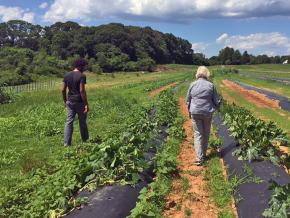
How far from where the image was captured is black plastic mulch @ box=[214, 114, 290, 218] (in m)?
7.00

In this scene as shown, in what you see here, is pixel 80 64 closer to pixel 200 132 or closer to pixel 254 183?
pixel 200 132

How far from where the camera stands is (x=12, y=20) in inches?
4707

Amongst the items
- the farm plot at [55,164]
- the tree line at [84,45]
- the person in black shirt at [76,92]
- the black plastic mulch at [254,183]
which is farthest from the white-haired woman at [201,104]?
the tree line at [84,45]

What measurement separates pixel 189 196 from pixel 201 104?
8.00 feet

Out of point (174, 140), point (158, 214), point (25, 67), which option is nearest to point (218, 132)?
point (174, 140)

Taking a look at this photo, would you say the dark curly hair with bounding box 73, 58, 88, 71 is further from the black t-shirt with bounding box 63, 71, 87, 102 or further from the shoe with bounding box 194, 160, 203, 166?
the shoe with bounding box 194, 160, 203, 166

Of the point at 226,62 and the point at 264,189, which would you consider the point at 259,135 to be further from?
the point at 226,62

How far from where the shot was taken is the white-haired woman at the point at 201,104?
10086 millimetres

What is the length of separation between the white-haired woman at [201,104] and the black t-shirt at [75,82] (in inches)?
99.7

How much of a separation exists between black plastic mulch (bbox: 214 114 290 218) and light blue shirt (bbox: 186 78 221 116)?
1.19 meters

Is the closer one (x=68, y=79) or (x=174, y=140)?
(x=68, y=79)

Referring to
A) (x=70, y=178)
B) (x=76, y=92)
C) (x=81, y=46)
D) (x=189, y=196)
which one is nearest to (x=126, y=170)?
(x=70, y=178)

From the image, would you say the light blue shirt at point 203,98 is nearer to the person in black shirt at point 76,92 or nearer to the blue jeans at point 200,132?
the blue jeans at point 200,132

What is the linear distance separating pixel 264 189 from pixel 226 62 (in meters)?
150
